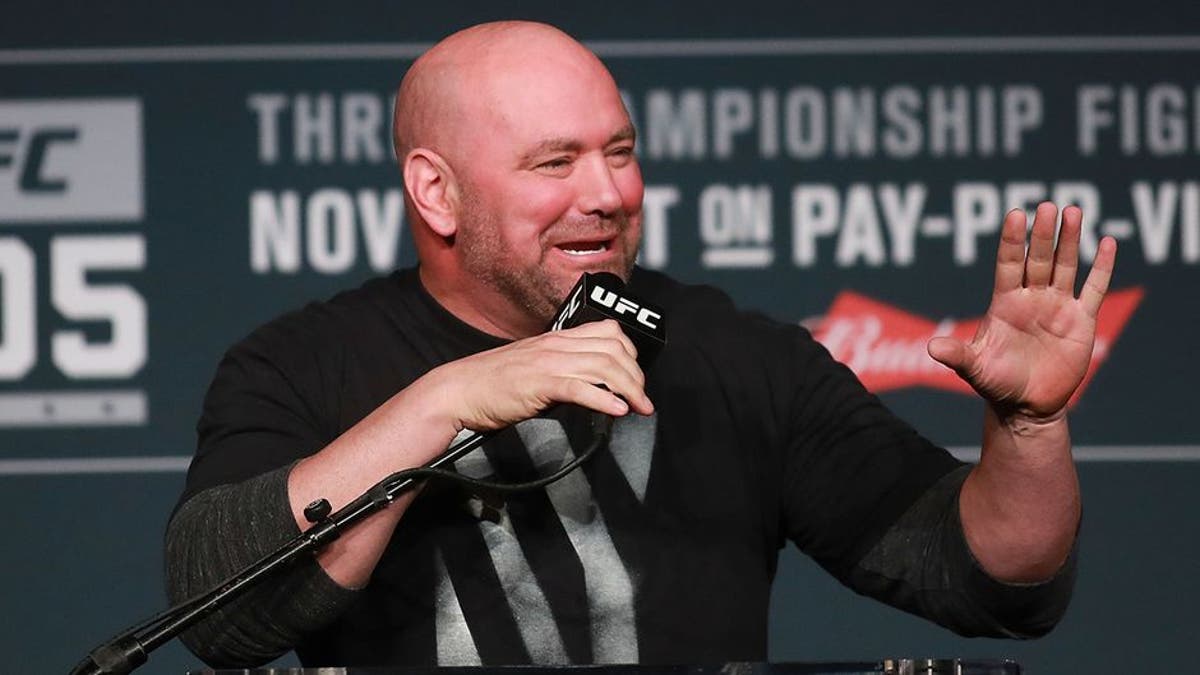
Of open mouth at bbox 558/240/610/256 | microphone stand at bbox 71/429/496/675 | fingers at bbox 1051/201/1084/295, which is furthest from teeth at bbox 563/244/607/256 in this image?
fingers at bbox 1051/201/1084/295

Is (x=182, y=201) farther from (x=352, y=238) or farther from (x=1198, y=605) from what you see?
(x=1198, y=605)

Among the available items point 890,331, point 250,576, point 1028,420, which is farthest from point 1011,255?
point 890,331

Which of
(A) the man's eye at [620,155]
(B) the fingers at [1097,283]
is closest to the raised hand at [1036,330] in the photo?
(B) the fingers at [1097,283]

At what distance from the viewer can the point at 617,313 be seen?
157 centimetres

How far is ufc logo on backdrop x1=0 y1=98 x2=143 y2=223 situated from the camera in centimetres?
290

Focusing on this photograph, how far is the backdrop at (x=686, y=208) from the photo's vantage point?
289 centimetres

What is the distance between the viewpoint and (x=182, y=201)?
2916 mm

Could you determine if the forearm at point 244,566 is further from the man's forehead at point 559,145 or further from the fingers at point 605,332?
the man's forehead at point 559,145

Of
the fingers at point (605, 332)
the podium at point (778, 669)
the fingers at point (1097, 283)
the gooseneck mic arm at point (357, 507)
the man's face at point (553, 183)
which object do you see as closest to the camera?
the podium at point (778, 669)

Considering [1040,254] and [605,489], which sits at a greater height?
[1040,254]

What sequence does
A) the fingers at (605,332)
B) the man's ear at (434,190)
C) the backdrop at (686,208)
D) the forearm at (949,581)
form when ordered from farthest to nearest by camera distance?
the backdrop at (686,208) → the man's ear at (434,190) → the forearm at (949,581) → the fingers at (605,332)

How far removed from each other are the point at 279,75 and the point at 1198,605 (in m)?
1.63

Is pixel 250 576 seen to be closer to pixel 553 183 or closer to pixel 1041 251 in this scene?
pixel 553 183

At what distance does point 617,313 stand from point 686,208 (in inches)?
53.5
